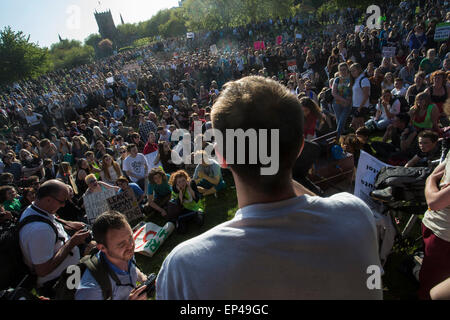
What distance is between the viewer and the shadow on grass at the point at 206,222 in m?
4.73

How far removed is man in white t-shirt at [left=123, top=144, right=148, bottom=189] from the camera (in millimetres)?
6863

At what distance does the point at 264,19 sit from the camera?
30.6 m

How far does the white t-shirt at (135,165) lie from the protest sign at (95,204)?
1.22m

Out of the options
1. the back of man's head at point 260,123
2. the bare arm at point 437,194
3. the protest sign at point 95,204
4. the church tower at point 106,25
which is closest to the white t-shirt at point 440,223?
the bare arm at point 437,194

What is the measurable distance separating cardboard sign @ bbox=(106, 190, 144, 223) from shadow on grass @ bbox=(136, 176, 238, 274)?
1.25 feet

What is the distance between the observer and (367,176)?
3.61 metres

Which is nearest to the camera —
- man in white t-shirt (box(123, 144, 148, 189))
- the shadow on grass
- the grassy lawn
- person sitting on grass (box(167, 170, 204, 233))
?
the grassy lawn

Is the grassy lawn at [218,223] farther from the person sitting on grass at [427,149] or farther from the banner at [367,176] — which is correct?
the person sitting on grass at [427,149]

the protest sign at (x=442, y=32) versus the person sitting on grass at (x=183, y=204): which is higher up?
the protest sign at (x=442, y=32)

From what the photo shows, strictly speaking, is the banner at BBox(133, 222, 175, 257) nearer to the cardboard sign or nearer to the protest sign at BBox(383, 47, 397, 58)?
the cardboard sign

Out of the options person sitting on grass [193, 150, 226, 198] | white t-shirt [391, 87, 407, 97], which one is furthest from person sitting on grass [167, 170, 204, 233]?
white t-shirt [391, 87, 407, 97]
